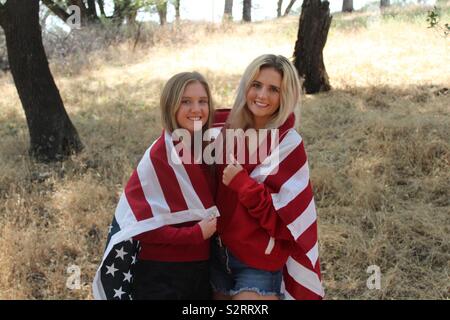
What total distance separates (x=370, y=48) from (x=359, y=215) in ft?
23.5

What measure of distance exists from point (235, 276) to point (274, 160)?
583 mm

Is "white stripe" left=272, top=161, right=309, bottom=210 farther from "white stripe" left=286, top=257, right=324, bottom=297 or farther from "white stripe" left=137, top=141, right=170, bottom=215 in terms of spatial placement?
"white stripe" left=137, top=141, right=170, bottom=215

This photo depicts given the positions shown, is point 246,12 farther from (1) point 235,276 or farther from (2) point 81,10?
(1) point 235,276

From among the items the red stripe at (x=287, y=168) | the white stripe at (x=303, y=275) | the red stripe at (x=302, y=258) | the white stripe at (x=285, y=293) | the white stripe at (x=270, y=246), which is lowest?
the white stripe at (x=285, y=293)

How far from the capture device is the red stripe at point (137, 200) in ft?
7.22

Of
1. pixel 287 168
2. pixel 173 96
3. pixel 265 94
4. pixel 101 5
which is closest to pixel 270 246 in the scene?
pixel 287 168

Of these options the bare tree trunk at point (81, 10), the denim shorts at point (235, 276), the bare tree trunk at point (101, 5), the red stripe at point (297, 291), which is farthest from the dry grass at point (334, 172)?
the bare tree trunk at point (101, 5)

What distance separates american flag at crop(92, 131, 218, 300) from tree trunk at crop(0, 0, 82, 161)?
4147 mm

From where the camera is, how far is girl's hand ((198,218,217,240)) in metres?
2.17

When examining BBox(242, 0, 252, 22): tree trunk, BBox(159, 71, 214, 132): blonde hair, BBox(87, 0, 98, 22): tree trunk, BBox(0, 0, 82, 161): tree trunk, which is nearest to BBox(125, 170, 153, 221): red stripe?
BBox(159, 71, 214, 132): blonde hair

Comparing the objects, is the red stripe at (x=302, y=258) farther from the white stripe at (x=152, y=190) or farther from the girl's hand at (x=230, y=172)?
the white stripe at (x=152, y=190)

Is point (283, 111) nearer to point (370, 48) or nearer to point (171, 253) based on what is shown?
point (171, 253)

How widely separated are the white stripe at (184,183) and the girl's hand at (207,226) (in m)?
0.09
